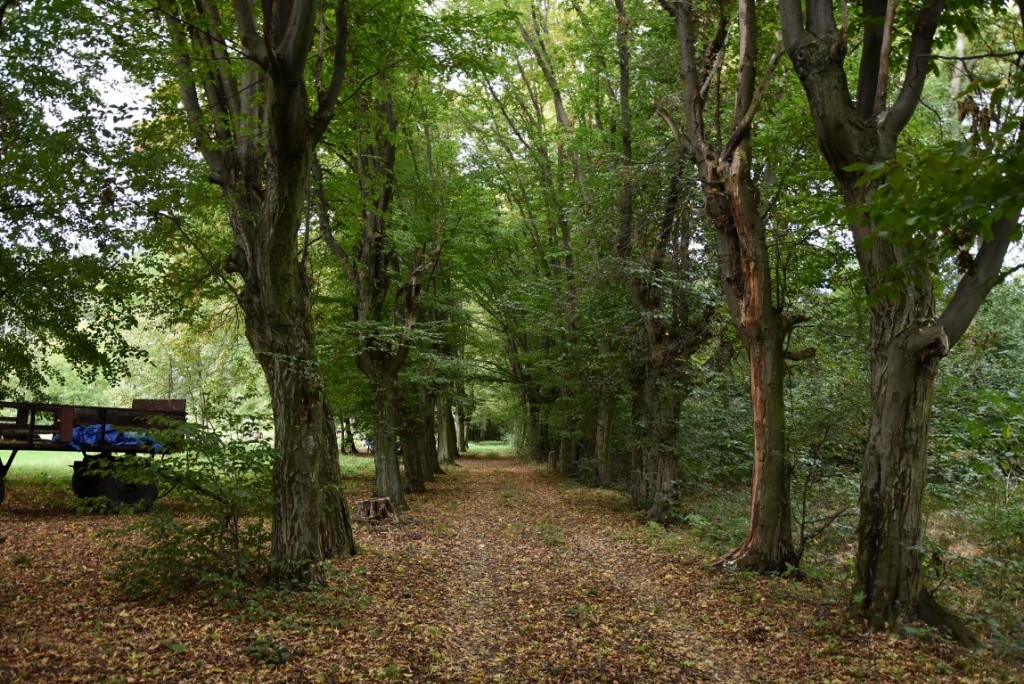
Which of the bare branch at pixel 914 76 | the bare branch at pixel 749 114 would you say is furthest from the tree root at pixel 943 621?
the bare branch at pixel 749 114

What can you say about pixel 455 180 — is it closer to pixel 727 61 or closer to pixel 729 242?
pixel 727 61

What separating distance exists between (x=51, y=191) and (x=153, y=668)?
728cm

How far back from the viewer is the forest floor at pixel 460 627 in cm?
491

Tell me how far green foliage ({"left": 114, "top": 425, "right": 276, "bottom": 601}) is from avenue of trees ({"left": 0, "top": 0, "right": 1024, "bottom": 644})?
381 mm

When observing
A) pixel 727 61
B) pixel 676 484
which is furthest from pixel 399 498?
pixel 727 61

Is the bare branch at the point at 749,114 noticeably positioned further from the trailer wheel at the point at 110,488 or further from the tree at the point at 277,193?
the trailer wheel at the point at 110,488

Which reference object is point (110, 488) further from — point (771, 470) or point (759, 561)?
point (771, 470)

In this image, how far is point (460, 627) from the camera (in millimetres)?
6352

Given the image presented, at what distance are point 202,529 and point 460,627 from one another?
9.00ft

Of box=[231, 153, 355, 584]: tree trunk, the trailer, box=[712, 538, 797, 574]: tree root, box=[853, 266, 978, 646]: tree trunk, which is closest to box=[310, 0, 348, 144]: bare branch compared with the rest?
box=[231, 153, 355, 584]: tree trunk

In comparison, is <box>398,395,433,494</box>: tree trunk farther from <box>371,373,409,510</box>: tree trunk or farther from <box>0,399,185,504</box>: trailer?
<box>0,399,185,504</box>: trailer

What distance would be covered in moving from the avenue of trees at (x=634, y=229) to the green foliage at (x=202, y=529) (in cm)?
38

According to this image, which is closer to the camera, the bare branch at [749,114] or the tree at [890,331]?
the tree at [890,331]

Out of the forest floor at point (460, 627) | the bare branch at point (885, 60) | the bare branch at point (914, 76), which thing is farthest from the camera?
the bare branch at point (914, 76)
